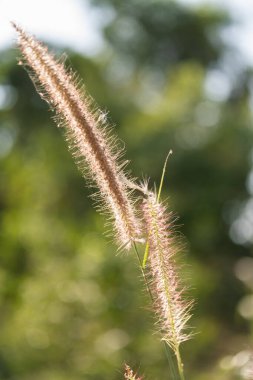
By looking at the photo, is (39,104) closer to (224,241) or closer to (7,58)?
(7,58)

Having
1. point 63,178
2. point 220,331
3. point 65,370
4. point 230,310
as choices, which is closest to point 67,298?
point 65,370

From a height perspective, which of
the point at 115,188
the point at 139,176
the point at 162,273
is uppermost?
the point at 115,188

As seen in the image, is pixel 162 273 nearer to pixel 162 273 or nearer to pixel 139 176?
pixel 162 273

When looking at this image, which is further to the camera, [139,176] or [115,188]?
[139,176]

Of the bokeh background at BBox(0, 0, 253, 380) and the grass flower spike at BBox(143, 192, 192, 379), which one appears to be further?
the bokeh background at BBox(0, 0, 253, 380)

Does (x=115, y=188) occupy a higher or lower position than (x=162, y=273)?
higher

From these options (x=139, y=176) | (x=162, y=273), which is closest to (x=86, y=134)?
(x=162, y=273)
